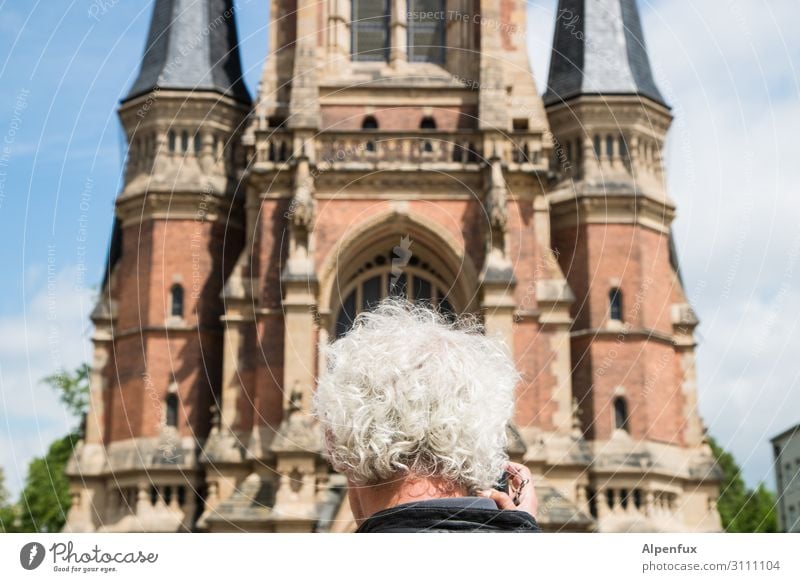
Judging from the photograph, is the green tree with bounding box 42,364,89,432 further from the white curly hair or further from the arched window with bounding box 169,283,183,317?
the white curly hair

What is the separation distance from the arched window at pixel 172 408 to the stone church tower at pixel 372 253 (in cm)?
6

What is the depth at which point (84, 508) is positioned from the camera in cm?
3538

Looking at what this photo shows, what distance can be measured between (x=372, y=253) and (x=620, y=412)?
28.2 feet

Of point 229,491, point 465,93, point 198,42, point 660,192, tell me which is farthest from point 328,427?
point 198,42

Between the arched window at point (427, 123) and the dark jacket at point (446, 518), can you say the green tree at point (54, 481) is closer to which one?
the arched window at point (427, 123)

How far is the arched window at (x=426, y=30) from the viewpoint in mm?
36000

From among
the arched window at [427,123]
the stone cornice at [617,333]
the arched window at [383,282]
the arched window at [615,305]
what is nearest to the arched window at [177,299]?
the arched window at [383,282]

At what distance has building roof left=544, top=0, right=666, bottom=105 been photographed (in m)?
38.6

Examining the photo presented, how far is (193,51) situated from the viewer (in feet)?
130

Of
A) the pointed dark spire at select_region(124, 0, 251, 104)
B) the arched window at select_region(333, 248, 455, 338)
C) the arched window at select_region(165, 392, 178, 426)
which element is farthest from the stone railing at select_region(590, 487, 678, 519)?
the pointed dark spire at select_region(124, 0, 251, 104)

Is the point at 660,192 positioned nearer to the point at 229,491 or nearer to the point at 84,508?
the point at 229,491

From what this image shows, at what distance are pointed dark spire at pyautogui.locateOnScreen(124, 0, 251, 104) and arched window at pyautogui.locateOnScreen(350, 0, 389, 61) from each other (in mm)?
5107

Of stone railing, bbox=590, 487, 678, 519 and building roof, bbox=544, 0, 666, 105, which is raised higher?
building roof, bbox=544, 0, 666, 105

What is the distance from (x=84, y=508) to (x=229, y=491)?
21.4 ft
